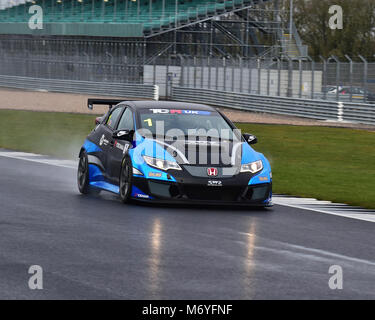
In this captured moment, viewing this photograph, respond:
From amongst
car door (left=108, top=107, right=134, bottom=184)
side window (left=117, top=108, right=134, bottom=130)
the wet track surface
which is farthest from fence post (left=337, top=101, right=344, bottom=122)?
the wet track surface

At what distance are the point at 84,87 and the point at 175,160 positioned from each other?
50.1 m

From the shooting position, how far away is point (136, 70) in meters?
60.8

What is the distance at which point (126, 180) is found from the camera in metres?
12.7

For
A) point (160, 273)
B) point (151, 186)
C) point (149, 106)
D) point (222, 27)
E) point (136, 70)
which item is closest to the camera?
point (160, 273)

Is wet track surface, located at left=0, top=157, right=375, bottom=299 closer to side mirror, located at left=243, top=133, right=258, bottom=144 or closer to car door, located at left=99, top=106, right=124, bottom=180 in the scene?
car door, located at left=99, top=106, right=124, bottom=180

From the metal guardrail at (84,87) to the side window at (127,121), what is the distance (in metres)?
41.2

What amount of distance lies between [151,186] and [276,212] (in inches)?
66.0

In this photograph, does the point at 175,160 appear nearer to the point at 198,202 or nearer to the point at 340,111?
the point at 198,202

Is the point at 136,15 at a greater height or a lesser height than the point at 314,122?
greater

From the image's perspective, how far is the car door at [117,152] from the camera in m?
13.1

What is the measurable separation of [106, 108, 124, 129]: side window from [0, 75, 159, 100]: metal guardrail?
134 feet
